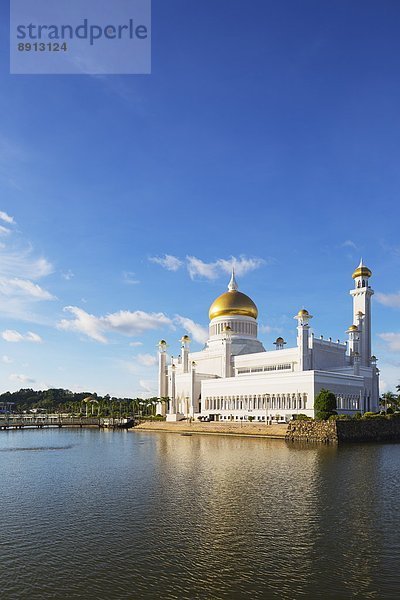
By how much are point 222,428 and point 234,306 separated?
33.7 metres

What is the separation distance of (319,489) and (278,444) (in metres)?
28.4

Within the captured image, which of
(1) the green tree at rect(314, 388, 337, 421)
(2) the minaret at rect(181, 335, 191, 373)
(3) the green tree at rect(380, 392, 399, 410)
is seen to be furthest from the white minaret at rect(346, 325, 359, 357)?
(2) the minaret at rect(181, 335, 191, 373)

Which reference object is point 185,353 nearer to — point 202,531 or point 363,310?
point 363,310

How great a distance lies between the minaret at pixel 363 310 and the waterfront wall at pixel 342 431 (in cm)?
2041

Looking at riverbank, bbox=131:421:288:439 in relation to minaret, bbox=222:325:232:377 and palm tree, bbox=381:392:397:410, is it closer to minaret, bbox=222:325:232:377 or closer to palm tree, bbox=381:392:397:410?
minaret, bbox=222:325:232:377

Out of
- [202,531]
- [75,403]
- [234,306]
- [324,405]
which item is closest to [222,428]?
[324,405]

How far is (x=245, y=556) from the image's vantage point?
61.3 feet

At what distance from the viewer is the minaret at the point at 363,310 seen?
8625 centimetres

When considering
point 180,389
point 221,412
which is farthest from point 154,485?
point 180,389

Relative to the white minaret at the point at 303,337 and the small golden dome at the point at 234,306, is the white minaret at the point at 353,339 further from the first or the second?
the small golden dome at the point at 234,306

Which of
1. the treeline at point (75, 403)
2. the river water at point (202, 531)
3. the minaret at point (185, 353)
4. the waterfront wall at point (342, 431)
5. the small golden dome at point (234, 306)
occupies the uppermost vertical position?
the small golden dome at point (234, 306)

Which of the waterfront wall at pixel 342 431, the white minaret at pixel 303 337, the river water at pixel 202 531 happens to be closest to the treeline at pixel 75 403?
the white minaret at pixel 303 337

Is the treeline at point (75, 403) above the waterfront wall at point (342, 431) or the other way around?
the other way around

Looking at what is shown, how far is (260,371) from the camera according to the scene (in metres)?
91.0
